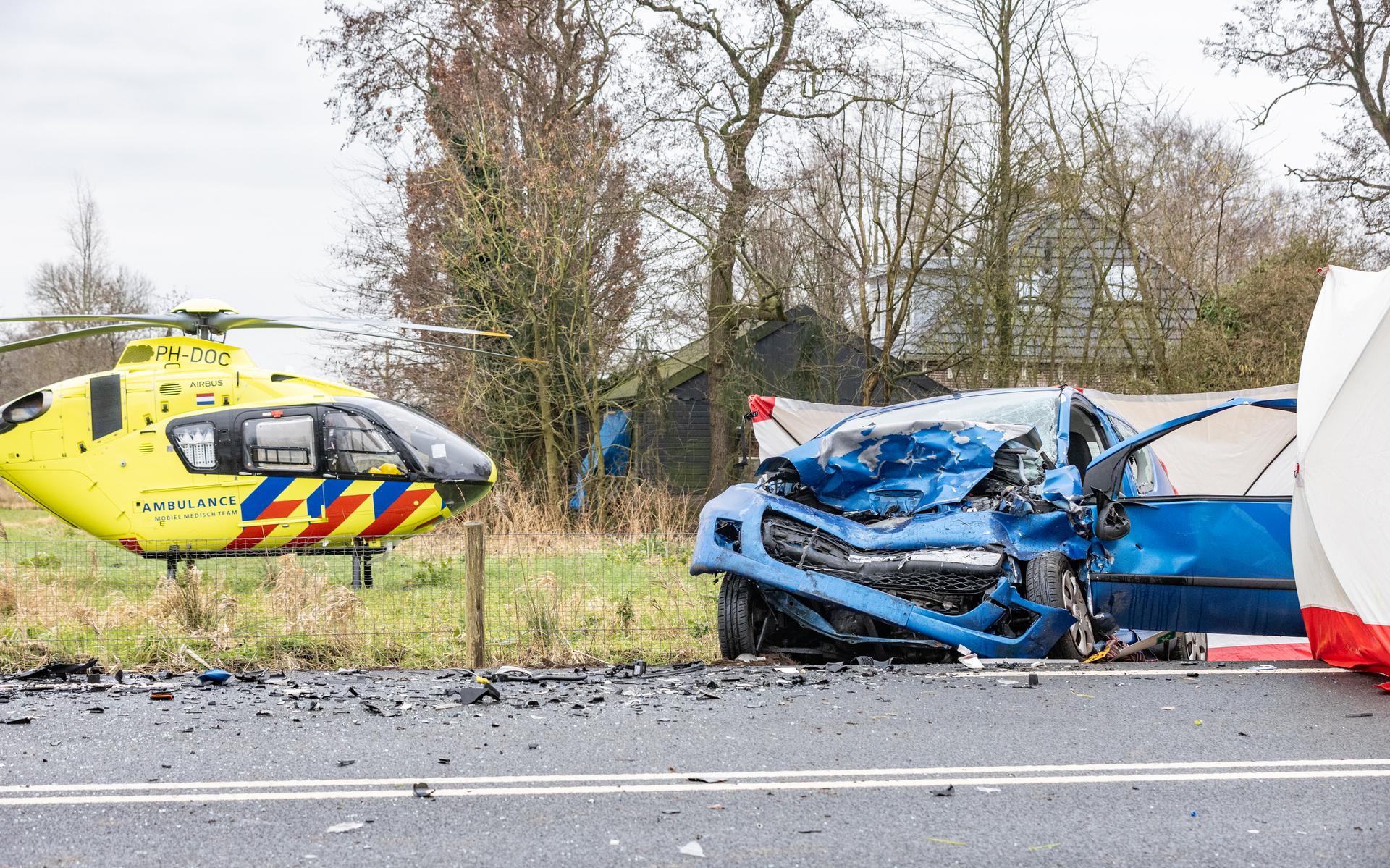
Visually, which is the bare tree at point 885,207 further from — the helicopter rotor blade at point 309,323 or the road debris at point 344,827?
the road debris at point 344,827

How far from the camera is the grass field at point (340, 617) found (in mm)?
7605

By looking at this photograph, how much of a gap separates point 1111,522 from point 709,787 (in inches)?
145

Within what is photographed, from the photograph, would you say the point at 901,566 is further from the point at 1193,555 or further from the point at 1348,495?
the point at 1348,495

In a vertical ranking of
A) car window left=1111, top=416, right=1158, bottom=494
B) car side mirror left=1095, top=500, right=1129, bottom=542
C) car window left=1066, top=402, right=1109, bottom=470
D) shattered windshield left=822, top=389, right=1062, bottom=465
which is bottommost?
car side mirror left=1095, top=500, right=1129, bottom=542

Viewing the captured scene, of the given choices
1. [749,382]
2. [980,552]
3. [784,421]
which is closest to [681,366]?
[749,382]

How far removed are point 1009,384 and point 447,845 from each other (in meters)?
17.3

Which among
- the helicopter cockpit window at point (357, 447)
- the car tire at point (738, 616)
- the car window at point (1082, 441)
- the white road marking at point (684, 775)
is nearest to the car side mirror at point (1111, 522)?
the car window at point (1082, 441)

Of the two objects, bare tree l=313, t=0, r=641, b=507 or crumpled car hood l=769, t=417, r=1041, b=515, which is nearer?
crumpled car hood l=769, t=417, r=1041, b=515

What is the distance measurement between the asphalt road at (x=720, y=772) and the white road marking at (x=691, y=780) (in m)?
0.01

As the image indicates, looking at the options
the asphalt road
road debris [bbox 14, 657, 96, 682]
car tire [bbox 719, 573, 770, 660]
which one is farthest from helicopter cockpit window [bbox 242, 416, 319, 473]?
car tire [bbox 719, 573, 770, 660]

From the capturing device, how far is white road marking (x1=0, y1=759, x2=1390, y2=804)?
4422 mm

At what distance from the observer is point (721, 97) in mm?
21453

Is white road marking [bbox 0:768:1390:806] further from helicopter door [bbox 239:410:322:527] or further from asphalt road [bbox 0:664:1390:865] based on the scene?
helicopter door [bbox 239:410:322:527]

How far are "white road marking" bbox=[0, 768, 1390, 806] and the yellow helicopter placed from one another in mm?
7875
